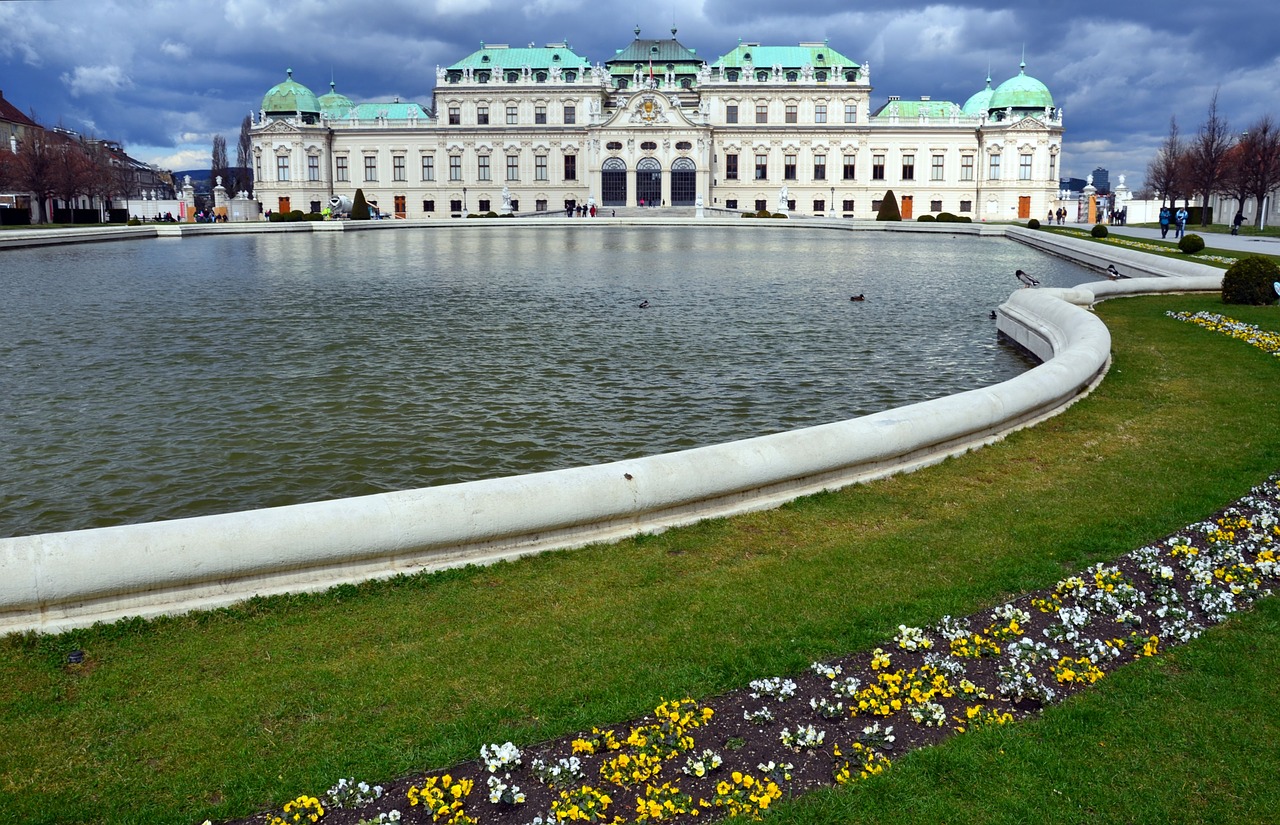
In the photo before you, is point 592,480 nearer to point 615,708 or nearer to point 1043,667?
point 615,708

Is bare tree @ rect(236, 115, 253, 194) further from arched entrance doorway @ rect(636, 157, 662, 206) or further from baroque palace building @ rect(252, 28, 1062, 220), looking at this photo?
arched entrance doorway @ rect(636, 157, 662, 206)

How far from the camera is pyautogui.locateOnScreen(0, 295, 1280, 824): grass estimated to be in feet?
15.9

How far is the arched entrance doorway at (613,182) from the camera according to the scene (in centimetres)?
9519

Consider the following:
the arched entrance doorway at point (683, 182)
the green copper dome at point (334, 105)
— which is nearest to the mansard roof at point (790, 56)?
the arched entrance doorway at point (683, 182)

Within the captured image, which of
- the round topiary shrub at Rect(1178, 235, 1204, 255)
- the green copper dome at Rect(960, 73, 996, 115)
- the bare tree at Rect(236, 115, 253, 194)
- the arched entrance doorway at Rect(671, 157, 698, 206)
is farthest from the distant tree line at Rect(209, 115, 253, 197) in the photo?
the round topiary shrub at Rect(1178, 235, 1204, 255)

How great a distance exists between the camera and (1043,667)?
5973 mm

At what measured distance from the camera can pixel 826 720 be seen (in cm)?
544

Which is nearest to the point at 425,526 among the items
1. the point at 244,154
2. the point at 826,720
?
the point at 826,720

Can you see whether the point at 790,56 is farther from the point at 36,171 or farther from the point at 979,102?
the point at 36,171

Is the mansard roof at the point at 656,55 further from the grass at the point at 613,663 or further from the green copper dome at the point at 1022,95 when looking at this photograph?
the grass at the point at 613,663

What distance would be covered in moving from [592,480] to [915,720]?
330 cm

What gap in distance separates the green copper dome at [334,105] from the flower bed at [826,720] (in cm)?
10824

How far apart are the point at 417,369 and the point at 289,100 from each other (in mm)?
93357

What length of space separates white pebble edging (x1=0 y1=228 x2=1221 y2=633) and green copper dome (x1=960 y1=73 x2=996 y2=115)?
99.1 m
